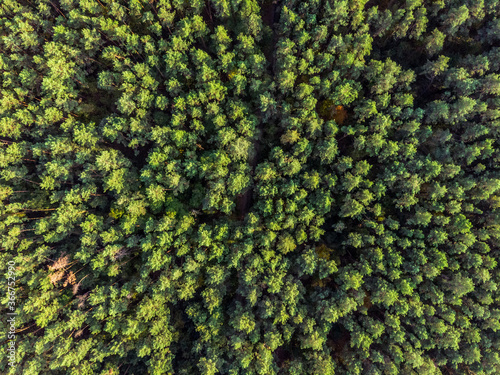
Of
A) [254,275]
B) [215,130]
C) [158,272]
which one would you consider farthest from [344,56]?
[158,272]

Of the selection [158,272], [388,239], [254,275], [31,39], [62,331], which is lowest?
[62,331]

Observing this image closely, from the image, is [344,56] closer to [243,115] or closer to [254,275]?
[243,115]

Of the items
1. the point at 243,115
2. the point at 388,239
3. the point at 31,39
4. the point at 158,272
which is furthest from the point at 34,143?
the point at 388,239

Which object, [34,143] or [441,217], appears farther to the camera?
[34,143]

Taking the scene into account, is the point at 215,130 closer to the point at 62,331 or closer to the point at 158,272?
the point at 158,272

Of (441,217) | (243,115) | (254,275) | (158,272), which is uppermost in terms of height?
(243,115)

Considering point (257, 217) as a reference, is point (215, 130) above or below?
above
